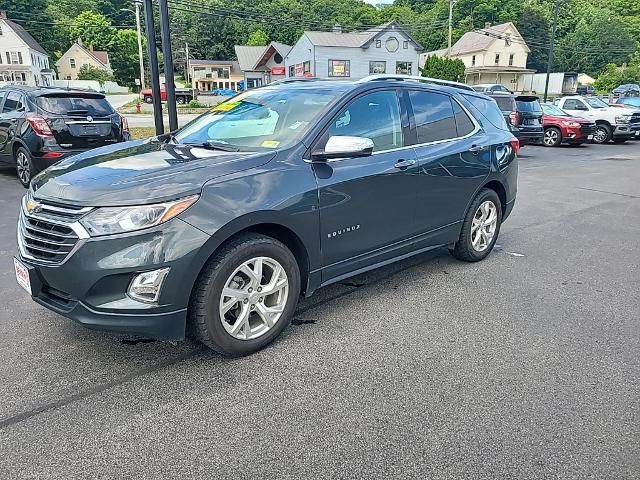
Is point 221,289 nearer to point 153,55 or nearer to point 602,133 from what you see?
point 153,55

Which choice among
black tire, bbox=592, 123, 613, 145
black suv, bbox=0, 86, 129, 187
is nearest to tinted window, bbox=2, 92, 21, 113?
black suv, bbox=0, 86, 129, 187

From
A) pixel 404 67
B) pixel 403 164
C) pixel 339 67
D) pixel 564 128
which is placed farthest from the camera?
pixel 404 67

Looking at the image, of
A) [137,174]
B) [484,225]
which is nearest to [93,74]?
[484,225]

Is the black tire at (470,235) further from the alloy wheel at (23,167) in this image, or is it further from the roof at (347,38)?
the roof at (347,38)

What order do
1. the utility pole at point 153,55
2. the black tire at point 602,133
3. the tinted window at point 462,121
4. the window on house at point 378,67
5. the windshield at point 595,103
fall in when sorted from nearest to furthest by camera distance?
the tinted window at point 462,121, the utility pole at point 153,55, the black tire at point 602,133, the windshield at point 595,103, the window on house at point 378,67

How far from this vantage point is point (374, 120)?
4.02m

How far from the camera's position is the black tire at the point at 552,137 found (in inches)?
711

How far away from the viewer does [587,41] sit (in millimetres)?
78688

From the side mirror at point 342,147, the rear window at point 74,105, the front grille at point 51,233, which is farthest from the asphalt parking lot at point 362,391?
the rear window at point 74,105

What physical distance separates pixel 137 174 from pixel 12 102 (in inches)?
299

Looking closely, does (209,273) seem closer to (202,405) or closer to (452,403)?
(202,405)

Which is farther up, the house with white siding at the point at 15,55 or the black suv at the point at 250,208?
the house with white siding at the point at 15,55

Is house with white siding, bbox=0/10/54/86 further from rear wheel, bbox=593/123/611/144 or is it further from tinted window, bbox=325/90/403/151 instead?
tinted window, bbox=325/90/403/151

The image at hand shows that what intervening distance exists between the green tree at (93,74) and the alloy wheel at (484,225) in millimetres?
82382
